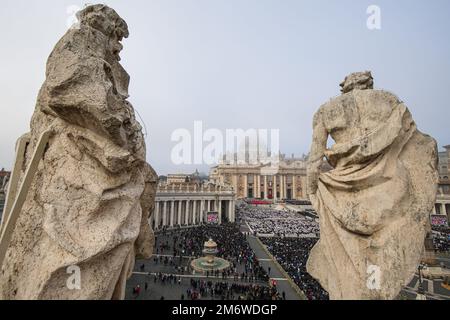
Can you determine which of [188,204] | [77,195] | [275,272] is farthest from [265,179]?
[77,195]

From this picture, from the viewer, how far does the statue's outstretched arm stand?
430 cm

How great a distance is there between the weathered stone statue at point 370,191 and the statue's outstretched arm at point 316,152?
2 cm

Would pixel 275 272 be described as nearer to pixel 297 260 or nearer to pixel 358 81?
pixel 297 260

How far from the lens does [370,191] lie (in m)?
Answer: 3.77

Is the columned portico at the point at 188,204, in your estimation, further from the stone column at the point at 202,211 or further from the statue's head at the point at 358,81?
the statue's head at the point at 358,81

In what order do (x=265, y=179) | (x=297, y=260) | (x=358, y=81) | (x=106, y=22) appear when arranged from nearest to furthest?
(x=106, y=22) → (x=358, y=81) → (x=297, y=260) → (x=265, y=179)

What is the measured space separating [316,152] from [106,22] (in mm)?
3582

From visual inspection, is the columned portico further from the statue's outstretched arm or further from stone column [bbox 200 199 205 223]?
the statue's outstretched arm

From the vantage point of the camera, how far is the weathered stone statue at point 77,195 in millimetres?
2596

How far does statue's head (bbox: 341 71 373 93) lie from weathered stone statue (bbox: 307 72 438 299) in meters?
0.02

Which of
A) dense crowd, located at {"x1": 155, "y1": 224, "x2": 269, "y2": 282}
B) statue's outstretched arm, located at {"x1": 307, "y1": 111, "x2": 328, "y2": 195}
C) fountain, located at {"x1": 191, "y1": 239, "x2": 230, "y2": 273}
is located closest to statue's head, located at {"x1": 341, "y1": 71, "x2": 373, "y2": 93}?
statue's outstretched arm, located at {"x1": 307, "y1": 111, "x2": 328, "y2": 195}

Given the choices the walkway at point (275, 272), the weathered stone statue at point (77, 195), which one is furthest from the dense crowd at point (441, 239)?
the weathered stone statue at point (77, 195)

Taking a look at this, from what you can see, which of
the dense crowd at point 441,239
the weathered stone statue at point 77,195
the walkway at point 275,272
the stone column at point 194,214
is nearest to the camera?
the weathered stone statue at point 77,195
